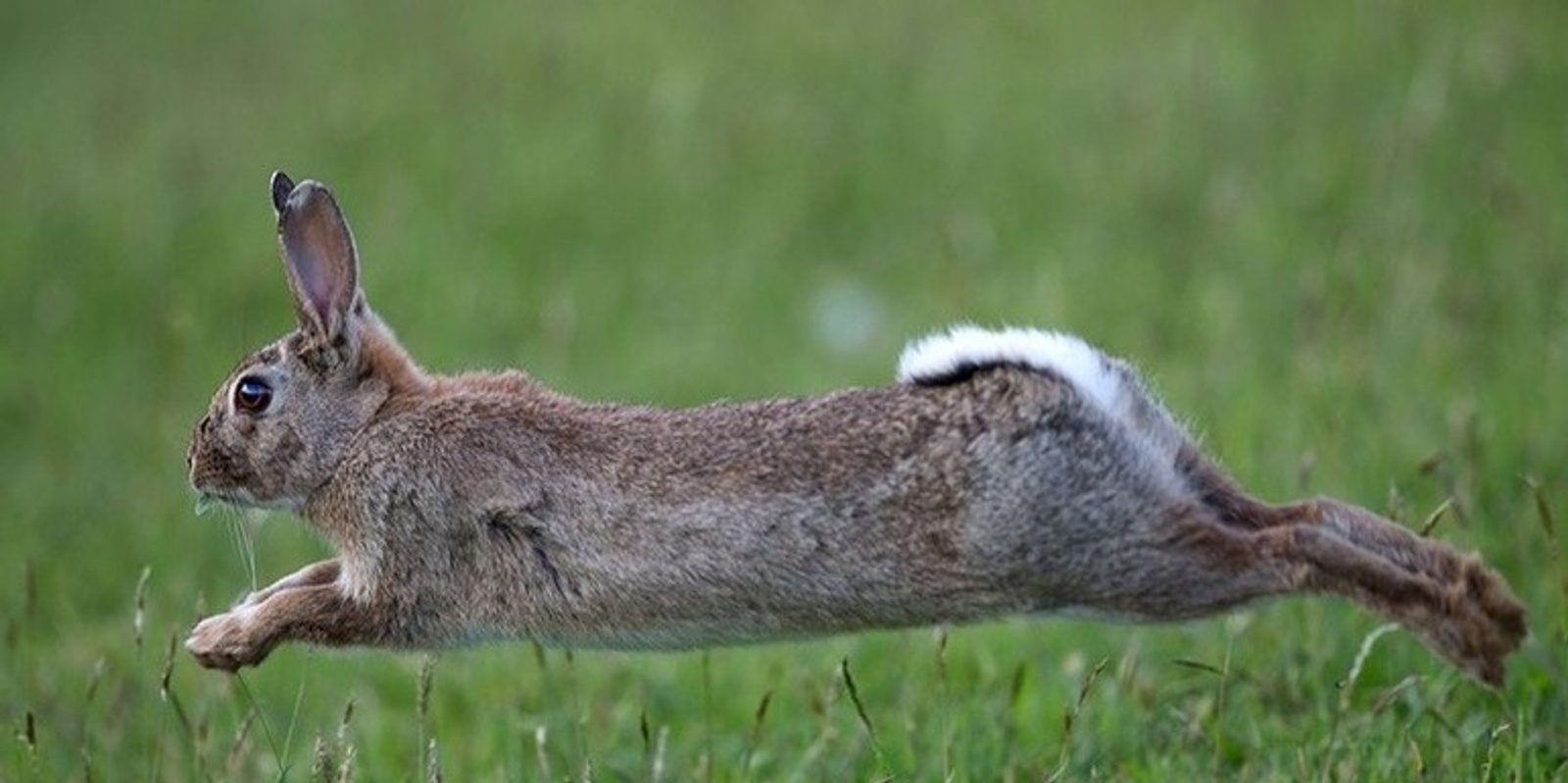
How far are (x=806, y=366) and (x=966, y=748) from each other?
3.86 meters

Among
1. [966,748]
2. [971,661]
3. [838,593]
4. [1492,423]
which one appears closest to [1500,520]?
[1492,423]

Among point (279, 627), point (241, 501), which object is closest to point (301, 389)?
point (241, 501)

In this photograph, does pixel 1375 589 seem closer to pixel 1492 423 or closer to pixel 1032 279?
pixel 1492 423

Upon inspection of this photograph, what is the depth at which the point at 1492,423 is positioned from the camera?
22.8ft

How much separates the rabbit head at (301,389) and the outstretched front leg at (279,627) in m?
0.31

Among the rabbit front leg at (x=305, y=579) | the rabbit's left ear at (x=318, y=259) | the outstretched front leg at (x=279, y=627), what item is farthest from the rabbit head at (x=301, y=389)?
the outstretched front leg at (x=279, y=627)

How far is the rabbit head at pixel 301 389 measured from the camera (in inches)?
201

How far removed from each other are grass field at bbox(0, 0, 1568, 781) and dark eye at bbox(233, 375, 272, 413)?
0.63 metres

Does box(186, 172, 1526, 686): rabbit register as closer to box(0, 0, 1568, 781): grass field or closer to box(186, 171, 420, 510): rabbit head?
box(186, 171, 420, 510): rabbit head

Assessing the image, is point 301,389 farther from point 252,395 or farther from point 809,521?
point 809,521

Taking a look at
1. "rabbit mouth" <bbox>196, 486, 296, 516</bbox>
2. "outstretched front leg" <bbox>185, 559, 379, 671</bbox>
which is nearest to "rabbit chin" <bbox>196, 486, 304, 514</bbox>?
"rabbit mouth" <bbox>196, 486, 296, 516</bbox>

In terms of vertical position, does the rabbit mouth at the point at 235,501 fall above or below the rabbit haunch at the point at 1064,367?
above

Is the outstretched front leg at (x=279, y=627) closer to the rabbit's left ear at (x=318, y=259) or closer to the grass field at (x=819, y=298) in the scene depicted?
the grass field at (x=819, y=298)

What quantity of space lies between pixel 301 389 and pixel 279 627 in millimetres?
575
